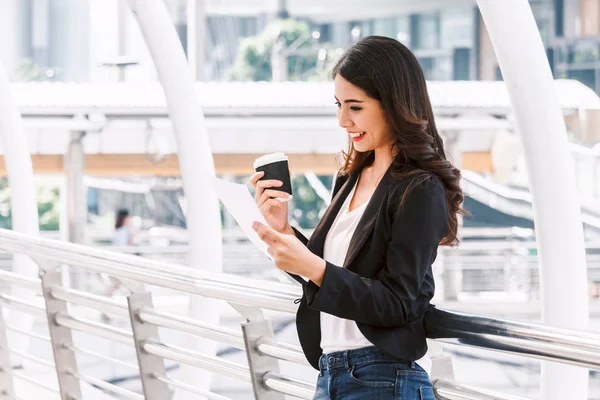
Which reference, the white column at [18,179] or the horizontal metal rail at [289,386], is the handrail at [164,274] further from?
the white column at [18,179]

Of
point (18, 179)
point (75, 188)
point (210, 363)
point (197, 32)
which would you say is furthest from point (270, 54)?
point (210, 363)

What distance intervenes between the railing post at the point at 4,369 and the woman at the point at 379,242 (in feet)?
7.35

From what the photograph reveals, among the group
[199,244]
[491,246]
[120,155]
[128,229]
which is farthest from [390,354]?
[128,229]

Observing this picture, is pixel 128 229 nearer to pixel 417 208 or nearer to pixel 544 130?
pixel 544 130

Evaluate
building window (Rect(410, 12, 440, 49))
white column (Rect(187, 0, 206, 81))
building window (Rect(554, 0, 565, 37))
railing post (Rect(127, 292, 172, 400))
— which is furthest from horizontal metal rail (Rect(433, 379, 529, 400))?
building window (Rect(410, 12, 440, 49))

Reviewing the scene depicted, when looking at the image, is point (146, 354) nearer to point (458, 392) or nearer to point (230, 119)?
point (458, 392)

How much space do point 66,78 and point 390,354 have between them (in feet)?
79.1

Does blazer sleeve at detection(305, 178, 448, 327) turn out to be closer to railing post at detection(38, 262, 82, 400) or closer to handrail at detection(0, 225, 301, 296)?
handrail at detection(0, 225, 301, 296)

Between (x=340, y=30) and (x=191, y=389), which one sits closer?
(x=191, y=389)

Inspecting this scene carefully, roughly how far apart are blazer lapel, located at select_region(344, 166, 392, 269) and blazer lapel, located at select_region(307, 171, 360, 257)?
0.34ft

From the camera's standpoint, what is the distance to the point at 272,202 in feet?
5.95

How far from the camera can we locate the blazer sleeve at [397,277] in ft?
5.16

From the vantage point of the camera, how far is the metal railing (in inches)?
64.1

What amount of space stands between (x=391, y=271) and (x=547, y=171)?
4.69 feet
